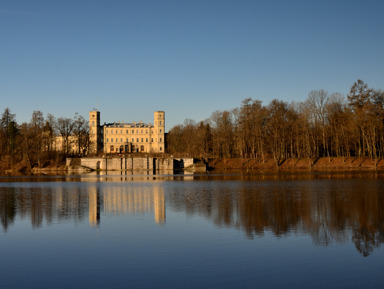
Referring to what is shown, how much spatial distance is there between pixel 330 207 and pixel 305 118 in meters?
50.6

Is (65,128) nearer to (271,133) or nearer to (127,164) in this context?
(127,164)

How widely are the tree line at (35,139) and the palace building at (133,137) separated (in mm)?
39343

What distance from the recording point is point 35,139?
74.6 m

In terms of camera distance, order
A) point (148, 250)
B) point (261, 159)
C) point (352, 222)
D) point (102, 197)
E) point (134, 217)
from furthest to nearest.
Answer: point (261, 159) → point (102, 197) → point (134, 217) → point (352, 222) → point (148, 250)

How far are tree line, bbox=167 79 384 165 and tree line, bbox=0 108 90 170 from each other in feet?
81.2

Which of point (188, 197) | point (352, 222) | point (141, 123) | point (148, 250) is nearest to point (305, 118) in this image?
point (188, 197)

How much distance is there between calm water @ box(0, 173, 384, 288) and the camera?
926cm

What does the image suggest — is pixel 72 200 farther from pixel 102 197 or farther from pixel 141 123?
pixel 141 123

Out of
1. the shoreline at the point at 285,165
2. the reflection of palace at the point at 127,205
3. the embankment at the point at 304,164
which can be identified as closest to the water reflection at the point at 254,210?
the reflection of palace at the point at 127,205

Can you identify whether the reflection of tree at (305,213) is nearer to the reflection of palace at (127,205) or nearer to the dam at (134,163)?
the reflection of palace at (127,205)

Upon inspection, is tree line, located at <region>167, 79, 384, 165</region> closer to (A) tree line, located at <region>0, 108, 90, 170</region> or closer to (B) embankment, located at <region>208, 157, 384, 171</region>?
(B) embankment, located at <region>208, 157, 384, 171</region>

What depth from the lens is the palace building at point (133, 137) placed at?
12825cm

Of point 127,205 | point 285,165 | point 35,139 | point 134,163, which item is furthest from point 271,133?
point 127,205

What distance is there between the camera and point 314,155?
2763 inches
